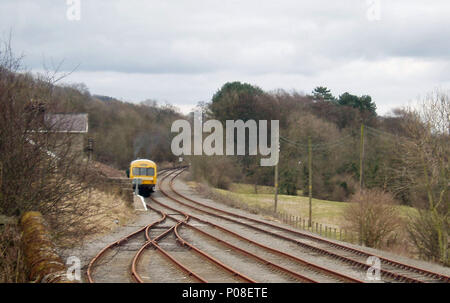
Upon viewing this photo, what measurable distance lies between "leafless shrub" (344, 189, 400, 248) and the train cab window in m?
16.1

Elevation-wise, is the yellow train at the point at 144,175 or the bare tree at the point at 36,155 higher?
the bare tree at the point at 36,155

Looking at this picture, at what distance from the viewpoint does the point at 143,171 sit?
120ft

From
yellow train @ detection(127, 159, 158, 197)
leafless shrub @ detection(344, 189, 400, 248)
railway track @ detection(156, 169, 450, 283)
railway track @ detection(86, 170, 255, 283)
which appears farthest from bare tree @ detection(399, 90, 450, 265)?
yellow train @ detection(127, 159, 158, 197)

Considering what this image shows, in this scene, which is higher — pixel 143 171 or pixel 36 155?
pixel 36 155

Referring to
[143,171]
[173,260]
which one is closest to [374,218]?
[173,260]

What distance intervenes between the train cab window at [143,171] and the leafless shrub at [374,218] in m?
16.1

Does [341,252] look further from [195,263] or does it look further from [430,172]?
[430,172]

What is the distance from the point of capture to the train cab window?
36.5m

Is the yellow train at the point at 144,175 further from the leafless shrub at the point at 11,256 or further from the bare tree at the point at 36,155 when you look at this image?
the leafless shrub at the point at 11,256

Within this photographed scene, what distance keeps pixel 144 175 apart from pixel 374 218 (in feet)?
57.8

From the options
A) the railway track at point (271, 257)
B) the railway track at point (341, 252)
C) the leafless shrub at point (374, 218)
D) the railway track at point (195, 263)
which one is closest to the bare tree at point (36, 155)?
the railway track at point (195, 263)

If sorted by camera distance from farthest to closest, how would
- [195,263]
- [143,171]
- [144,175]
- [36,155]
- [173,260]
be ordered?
[143,171]
[144,175]
[195,263]
[173,260]
[36,155]

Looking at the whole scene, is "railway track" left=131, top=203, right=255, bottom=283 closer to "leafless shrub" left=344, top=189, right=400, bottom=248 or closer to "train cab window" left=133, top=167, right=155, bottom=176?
"leafless shrub" left=344, top=189, right=400, bottom=248

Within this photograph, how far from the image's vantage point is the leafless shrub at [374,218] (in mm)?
25188
